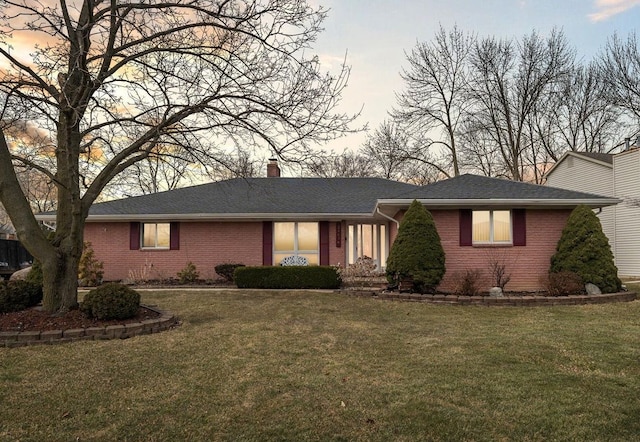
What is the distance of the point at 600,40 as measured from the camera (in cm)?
2555

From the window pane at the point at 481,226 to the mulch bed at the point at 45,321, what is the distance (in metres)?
9.25

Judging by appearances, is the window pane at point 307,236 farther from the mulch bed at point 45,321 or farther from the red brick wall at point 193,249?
the mulch bed at point 45,321

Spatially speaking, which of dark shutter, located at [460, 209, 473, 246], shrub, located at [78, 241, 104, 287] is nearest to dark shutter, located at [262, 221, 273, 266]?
shrub, located at [78, 241, 104, 287]

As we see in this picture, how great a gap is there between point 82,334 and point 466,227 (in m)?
9.96

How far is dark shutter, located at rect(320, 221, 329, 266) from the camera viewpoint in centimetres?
1653

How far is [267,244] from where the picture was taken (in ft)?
54.5

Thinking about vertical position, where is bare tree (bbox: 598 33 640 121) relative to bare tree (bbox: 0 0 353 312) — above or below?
above

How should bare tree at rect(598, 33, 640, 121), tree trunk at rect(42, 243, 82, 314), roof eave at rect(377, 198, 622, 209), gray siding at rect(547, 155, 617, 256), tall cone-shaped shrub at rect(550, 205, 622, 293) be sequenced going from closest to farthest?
tree trunk at rect(42, 243, 82, 314) < tall cone-shaped shrub at rect(550, 205, 622, 293) < roof eave at rect(377, 198, 622, 209) < gray siding at rect(547, 155, 617, 256) < bare tree at rect(598, 33, 640, 121)

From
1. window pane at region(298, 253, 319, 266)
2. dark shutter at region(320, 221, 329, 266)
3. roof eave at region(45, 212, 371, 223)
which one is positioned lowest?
window pane at region(298, 253, 319, 266)

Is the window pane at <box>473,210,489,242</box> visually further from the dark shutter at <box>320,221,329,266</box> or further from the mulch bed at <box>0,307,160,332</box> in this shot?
the mulch bed at <box>0,307,160,332</box>

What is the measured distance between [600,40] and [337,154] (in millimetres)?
24871

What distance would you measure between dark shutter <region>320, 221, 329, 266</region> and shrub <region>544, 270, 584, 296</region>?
7603 mm

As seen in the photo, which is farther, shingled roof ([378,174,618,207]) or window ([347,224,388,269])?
window ([347,224,388,269])

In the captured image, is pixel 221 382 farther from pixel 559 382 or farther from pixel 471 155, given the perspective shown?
pixel 471 155
